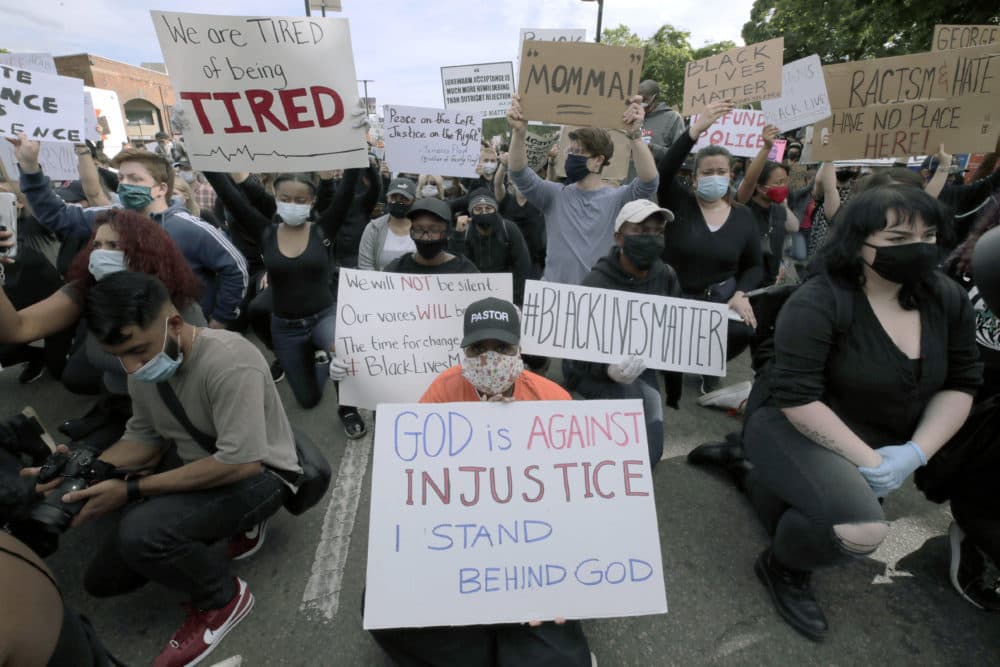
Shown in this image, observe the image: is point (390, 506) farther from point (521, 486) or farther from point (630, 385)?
point (630, 385)

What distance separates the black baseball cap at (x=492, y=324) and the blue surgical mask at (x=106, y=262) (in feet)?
5.55

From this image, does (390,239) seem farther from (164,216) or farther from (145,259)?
(145,259)

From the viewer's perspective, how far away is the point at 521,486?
185 cm

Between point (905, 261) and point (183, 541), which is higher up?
point (905, 261)

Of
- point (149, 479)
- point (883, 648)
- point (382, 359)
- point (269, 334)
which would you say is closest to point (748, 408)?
point (883, 648)

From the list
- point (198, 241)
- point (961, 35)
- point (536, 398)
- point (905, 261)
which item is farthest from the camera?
point (961, 35)

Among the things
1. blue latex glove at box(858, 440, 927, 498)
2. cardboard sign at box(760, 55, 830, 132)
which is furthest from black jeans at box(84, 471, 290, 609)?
cardboard sign at box(760, 55, 830, 132)

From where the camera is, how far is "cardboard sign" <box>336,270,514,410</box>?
3.23 m

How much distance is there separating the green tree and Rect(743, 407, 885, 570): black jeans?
47.7 feet

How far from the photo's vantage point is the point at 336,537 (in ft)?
9.30

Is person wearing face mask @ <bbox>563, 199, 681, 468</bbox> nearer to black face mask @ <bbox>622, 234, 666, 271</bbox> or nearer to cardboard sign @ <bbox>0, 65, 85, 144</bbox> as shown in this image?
black face mask @ <bbox>622, 234, 666, 271</bbox>

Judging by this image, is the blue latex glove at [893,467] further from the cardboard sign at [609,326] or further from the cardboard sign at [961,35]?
the cardboard sign at [961,35]

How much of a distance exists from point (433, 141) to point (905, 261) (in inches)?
186

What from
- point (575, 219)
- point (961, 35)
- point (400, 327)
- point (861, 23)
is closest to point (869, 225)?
point (575, 219)
